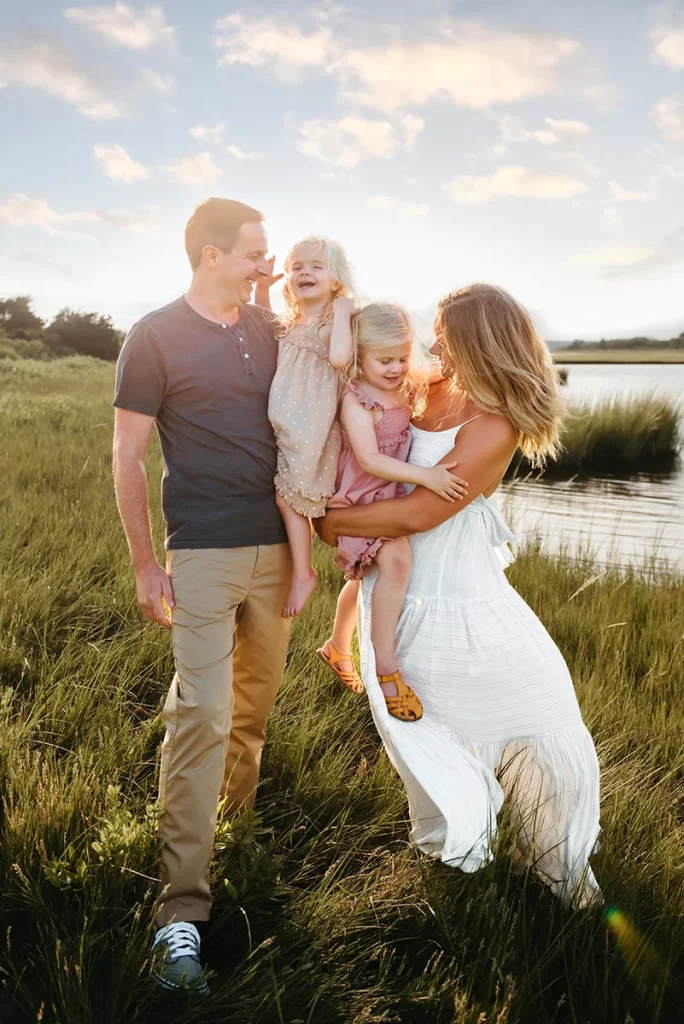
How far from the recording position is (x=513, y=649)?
265 centimetres

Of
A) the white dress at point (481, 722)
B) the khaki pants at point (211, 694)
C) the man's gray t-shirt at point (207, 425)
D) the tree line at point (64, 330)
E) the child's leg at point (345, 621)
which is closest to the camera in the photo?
the khaki pants at point (211, 694)

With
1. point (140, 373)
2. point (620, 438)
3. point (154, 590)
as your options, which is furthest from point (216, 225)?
point (620, 438)

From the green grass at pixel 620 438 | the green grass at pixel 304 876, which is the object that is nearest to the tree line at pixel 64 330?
the green grass at pixel 620 438

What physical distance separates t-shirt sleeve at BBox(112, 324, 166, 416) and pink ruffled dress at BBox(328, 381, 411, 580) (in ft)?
2.16

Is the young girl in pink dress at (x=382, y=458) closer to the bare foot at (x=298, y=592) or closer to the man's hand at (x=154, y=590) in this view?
the bare foot at (x=298, y=592)

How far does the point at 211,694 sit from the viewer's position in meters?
2.52

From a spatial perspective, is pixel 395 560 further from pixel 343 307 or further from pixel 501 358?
pixel 343 307

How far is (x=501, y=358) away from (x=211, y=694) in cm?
143

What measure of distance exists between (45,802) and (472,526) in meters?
1.68

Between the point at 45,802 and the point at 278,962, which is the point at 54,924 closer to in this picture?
the point at 45,802

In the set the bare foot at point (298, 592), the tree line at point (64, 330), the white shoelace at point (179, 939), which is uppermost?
the tree line at point (64, 330)

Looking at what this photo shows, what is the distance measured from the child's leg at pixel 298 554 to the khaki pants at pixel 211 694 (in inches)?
1.7

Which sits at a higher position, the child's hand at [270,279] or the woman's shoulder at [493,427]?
the child's hand at [270,279]

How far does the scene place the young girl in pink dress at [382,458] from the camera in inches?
105
